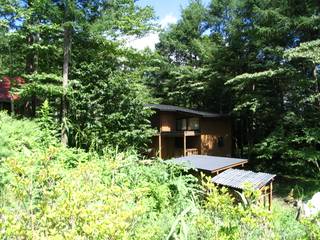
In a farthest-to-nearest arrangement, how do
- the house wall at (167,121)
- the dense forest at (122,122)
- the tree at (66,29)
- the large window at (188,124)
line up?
the large window at (188,124)
the house wall at (167,121)
the tree at (66,29)
the dense forest at (122,122)

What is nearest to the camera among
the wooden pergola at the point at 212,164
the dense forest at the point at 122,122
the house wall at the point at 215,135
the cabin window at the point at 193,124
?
the dense forest at the point at 122,122

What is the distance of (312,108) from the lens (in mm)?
17984

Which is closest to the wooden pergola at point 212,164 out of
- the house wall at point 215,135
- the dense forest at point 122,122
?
the dense forest at point 122,122

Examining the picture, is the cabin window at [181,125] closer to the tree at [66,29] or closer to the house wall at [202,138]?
the house wall at [202,138]

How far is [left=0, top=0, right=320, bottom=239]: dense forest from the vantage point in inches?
86.4

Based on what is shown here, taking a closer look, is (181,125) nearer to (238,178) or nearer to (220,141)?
(220,141)

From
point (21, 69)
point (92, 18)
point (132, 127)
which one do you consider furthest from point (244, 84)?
point (21, 69)

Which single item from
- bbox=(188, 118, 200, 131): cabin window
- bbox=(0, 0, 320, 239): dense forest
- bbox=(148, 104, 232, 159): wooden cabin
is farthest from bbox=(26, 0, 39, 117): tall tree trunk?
bbox=(188, 118, 200, 131): cabin window

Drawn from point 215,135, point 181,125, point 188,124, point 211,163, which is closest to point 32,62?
point 211,163

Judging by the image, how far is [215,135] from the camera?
80.5 ft

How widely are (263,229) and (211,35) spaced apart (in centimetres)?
3058

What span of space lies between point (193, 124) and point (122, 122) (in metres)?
9.89

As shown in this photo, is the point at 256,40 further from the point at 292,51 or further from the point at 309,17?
the point at 292,51

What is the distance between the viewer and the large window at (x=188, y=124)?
74.7ft
